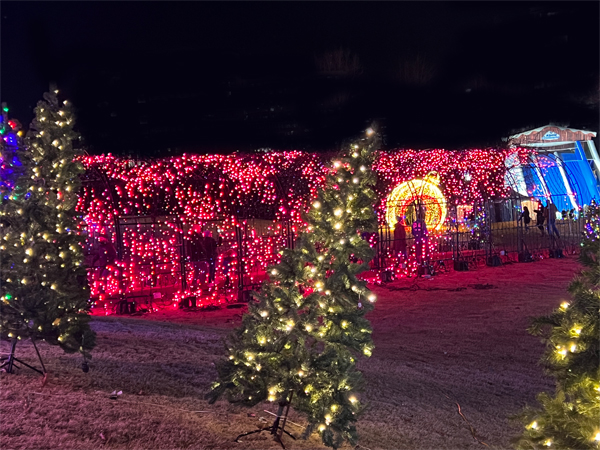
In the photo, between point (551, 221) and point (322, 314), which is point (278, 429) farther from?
point (551, 221)

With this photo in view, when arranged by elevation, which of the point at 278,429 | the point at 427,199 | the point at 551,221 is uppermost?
the point at 427,199

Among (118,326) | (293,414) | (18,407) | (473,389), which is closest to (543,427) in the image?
(293,414)

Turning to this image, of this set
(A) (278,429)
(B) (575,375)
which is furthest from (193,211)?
(B) (575,375)

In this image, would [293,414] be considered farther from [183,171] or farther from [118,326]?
[183,171]

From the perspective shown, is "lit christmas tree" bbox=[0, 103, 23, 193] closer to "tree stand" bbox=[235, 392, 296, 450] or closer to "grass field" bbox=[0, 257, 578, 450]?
"grass field" bbox=[0, 257, 578, 450]

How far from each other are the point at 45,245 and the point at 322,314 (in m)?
3.29

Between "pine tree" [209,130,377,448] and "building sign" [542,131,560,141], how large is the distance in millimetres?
33982

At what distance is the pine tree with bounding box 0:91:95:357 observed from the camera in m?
5.86

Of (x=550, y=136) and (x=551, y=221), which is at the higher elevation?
(x=550, y=136)

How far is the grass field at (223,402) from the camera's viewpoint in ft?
14.6

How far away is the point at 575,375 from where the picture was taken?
3.28 meters

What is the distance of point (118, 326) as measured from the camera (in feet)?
29.4

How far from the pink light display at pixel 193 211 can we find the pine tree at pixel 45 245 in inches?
249

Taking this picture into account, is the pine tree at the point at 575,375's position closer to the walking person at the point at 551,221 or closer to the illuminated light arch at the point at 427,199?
the illuminated light arch at the point at 427,199
